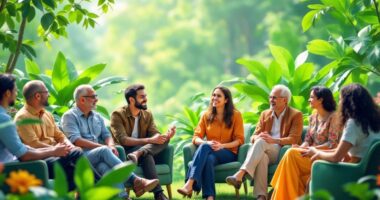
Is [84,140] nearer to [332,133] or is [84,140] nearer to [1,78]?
[1,78]

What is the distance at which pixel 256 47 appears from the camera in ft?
104

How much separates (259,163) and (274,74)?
1660 millimetres

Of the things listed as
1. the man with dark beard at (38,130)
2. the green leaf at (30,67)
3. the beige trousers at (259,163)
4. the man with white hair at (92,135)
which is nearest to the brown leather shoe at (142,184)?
the man with white hair at (92,135)

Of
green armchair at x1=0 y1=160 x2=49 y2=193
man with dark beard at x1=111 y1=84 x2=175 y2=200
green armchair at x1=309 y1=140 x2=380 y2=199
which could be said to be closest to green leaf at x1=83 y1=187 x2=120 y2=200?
green armchair at x1=0 y1=160 x2=49 y2=193

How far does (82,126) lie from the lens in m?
5.89

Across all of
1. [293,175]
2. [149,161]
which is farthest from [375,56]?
[149,161]

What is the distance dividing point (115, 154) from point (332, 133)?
4.80ft

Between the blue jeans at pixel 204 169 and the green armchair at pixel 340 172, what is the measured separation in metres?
1.20

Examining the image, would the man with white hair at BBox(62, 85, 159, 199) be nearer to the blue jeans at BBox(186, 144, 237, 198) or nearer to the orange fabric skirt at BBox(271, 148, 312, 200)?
the blue jeans at BBox(186, 144, 237, 198)

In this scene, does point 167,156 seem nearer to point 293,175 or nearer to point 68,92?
point 293,175

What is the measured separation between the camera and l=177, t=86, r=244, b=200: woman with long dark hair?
5945mm

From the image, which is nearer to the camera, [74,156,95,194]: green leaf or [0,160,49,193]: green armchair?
[74,156,95,194]: green leaf

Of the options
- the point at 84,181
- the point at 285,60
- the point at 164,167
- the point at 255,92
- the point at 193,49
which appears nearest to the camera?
the point at 84,181

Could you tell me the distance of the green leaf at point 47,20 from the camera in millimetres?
5656
